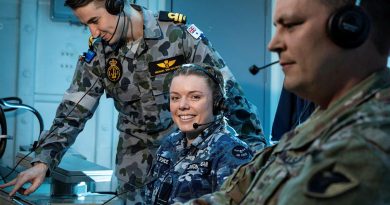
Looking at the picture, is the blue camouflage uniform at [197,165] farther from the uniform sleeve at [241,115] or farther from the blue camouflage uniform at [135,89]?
the blue camouflage uniform at [135,89]

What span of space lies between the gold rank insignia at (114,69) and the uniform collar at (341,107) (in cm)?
137

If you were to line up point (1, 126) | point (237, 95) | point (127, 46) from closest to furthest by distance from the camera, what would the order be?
1. point (237, 95)
2. point (127, 46)
3. point (1, 126)

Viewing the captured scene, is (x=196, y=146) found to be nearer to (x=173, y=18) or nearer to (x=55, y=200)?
(x=55, y=200)

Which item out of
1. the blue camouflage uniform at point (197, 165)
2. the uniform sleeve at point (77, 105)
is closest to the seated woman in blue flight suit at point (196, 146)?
the blue camouflage uniform at point (197, 165)

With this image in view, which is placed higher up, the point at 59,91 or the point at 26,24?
the point at 26,24

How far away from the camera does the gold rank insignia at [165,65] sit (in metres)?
2.00

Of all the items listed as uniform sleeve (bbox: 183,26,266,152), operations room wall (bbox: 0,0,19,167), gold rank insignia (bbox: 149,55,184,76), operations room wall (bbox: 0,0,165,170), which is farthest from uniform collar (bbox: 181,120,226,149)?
operations room wall (bbox: 0,0,19,167)

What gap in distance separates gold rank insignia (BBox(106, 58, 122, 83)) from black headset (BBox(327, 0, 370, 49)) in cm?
140

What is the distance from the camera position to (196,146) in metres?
1.55

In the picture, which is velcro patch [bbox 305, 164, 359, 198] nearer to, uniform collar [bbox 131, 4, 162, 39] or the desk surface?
the desk surface

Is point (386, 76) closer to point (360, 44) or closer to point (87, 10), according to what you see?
point (360, 44)

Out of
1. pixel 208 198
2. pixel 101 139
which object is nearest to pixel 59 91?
pixel 101 139

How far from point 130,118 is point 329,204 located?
1572mm

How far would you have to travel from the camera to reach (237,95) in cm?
186
